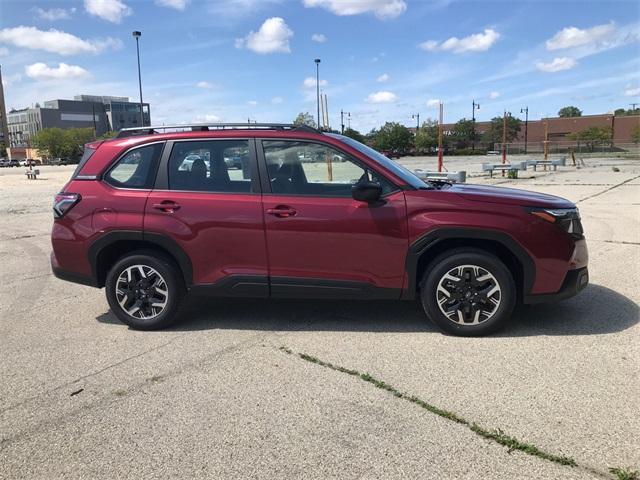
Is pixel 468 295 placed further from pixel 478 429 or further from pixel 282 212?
pixel 282 212

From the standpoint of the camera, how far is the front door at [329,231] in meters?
4.52

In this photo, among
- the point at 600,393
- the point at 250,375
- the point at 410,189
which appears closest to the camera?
the point at 600,393

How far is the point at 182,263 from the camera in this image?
487 cm

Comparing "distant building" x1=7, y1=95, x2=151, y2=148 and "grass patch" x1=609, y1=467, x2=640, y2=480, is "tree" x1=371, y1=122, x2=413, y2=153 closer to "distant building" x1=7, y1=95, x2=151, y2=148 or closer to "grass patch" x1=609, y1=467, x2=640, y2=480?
"distant building" x1=7, y1=95, x2=151, y2=148

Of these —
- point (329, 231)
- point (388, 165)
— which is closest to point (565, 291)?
point (388, 165)

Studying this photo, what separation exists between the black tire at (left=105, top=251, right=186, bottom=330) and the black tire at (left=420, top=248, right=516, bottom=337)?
7.38ft

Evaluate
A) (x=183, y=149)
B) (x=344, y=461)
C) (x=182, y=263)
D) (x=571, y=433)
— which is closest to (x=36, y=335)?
(x=182, y=263)

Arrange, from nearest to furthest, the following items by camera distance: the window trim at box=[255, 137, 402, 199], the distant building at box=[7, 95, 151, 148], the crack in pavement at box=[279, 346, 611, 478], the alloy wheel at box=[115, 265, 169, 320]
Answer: the crack in pavement at box=[279, 346, 611, 478] → the window trim at box=[255, 137, 402, 199] → the alloy wheel at box=[115, 265, 169, 320] → the distant building at box=[7, 95, 151, 148]

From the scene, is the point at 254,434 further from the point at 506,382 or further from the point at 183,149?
the point at 183,149

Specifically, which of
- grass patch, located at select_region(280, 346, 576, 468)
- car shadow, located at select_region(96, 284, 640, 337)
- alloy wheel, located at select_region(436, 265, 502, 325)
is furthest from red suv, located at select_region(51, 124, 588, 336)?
grass patch, located at select_region(280, 346, 576, 468)

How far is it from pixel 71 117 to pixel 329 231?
17640cm

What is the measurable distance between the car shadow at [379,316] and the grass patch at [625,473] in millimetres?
1932

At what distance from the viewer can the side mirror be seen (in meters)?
4.45

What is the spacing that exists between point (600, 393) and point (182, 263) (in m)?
3.46
